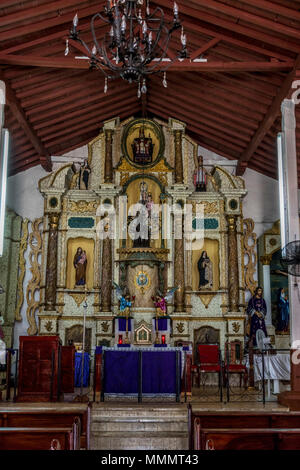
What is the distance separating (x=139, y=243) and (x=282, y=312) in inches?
147

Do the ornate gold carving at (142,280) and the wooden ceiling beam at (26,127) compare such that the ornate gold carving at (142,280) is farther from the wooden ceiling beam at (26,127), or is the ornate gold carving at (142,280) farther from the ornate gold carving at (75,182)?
the wooden ceiling beam at (26,127)

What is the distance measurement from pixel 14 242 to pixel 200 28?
672 cm

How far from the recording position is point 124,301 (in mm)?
11602

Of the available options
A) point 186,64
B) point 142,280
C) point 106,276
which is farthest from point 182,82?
point 106,276

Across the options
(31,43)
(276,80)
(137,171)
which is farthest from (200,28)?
(137,171)

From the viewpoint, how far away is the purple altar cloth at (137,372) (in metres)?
8.47

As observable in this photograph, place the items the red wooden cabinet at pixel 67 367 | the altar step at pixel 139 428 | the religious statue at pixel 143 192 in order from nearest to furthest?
the altar step at pixel 139 428 → the red wooden cabinet at pixel 67 367 → the religious statue at pixel 143 192

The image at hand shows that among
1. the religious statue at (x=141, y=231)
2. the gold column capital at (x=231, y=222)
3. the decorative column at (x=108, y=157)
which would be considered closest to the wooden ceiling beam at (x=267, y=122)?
the gold column capital at (x=231, y=222)

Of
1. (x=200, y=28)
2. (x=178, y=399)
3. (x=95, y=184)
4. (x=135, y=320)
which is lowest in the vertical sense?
(x=178, y=399)

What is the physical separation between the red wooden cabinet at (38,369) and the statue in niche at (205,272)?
5109 mm

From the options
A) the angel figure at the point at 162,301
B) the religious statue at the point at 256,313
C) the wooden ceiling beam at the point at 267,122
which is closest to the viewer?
the wooden ceiling beam at the point at 267,122

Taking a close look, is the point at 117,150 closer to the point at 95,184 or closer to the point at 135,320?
the point at 95,184

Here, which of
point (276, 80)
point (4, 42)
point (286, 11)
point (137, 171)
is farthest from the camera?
point (137, 171)

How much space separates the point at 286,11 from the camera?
789 cm
